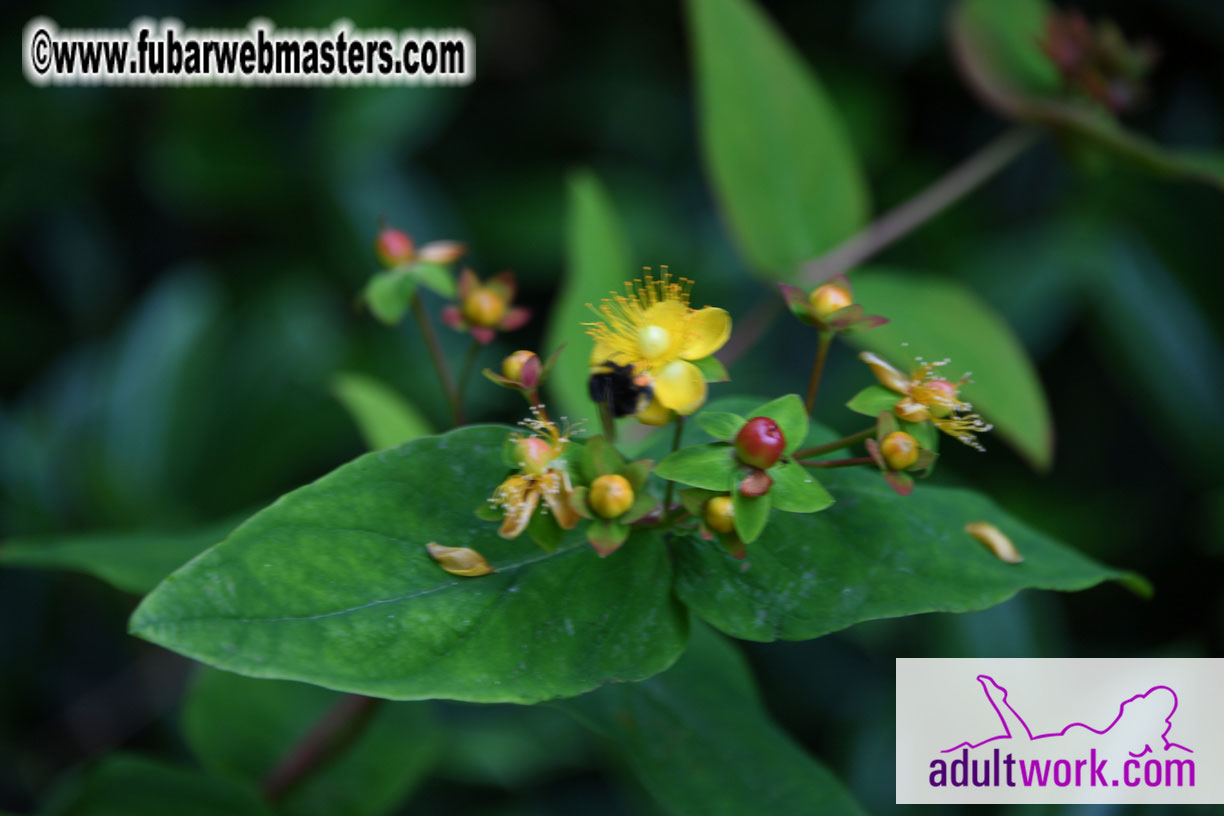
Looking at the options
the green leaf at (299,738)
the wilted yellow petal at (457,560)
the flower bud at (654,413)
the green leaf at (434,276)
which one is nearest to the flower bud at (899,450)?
the flower bud at (654,413)

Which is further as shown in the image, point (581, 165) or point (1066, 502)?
point (581, 165)

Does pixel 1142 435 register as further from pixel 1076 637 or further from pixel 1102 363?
pixel 1076 637

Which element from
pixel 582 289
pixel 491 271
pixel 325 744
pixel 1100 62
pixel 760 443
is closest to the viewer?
pixel 760 443

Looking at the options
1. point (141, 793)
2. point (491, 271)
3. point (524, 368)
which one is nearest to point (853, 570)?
point (524, 368)

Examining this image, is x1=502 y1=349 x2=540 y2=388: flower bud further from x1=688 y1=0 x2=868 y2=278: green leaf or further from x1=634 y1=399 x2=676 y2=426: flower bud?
x1=688 y1=0 x2=868 y2=278: green leaf

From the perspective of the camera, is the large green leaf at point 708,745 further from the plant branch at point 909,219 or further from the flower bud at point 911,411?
the plant branch at point 909,219

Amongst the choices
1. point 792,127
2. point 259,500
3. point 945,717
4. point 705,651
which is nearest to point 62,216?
point 259,500

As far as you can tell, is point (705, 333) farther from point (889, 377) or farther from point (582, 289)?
point (582, 289)
